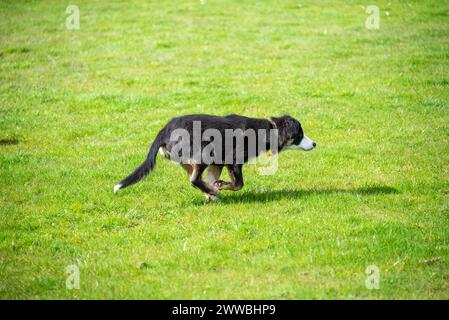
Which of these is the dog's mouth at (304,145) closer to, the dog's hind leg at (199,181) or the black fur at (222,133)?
the black fur at (222,133)

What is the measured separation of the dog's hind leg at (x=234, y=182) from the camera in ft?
34.8

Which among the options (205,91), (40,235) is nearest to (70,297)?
(40,235)

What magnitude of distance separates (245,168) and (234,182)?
2.09m

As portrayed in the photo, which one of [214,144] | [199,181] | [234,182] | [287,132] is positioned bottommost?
[234,182]

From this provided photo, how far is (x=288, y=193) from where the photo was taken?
35.9 feet

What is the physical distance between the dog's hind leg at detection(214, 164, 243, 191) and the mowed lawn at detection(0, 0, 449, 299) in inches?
10.7

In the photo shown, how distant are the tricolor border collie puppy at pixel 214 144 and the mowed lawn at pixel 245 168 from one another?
536 mm

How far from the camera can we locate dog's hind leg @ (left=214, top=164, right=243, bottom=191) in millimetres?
10602

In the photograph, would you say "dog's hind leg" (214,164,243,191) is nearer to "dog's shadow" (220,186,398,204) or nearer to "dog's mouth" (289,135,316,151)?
"dog's shadow" (220,186,398,204)

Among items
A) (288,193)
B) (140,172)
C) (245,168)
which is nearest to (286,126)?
(288,193)

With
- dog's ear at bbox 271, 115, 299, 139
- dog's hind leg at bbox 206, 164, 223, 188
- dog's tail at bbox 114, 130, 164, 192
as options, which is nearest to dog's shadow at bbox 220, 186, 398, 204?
dog's hind leg at bbox 206, 164, 223, 188

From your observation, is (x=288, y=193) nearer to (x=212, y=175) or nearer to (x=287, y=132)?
(x=287, y=132)
